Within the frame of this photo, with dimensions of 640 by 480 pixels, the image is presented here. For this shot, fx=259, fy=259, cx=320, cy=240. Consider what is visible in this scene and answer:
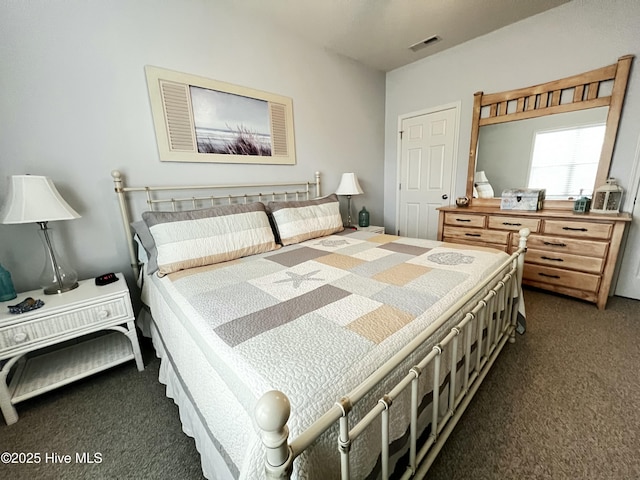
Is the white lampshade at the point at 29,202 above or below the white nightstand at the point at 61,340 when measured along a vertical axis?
above

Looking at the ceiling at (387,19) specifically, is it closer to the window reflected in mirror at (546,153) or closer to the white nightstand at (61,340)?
the window reflected in mirror at (546,153)

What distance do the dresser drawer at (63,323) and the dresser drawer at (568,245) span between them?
3.22 meters

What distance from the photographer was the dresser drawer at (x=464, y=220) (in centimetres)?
268

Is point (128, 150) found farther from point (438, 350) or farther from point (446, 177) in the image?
point (446, 177)

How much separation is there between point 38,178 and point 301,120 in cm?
206

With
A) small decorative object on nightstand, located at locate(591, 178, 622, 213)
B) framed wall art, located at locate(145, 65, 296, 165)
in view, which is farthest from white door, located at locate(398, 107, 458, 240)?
framed wall art, located at locate(145, 65, 296, 165)

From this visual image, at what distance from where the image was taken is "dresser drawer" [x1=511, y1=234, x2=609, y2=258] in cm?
208

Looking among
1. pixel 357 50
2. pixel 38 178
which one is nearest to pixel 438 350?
pixel 38 178

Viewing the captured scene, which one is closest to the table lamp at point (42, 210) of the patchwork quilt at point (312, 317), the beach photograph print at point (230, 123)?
the patchwork quilt at point (312, 317)

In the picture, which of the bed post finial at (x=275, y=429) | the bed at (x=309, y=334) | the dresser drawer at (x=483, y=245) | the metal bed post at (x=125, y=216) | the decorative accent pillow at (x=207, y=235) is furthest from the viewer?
the dresser drawer at (x=483, y=245)

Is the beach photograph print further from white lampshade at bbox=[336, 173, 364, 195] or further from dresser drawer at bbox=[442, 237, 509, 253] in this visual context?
dresser drawer at bbox=[442, 237, 509, 253]

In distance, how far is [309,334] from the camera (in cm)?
86

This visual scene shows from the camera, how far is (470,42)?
279 centimetres

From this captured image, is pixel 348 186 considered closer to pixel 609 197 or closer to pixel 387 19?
pixel 387 19
